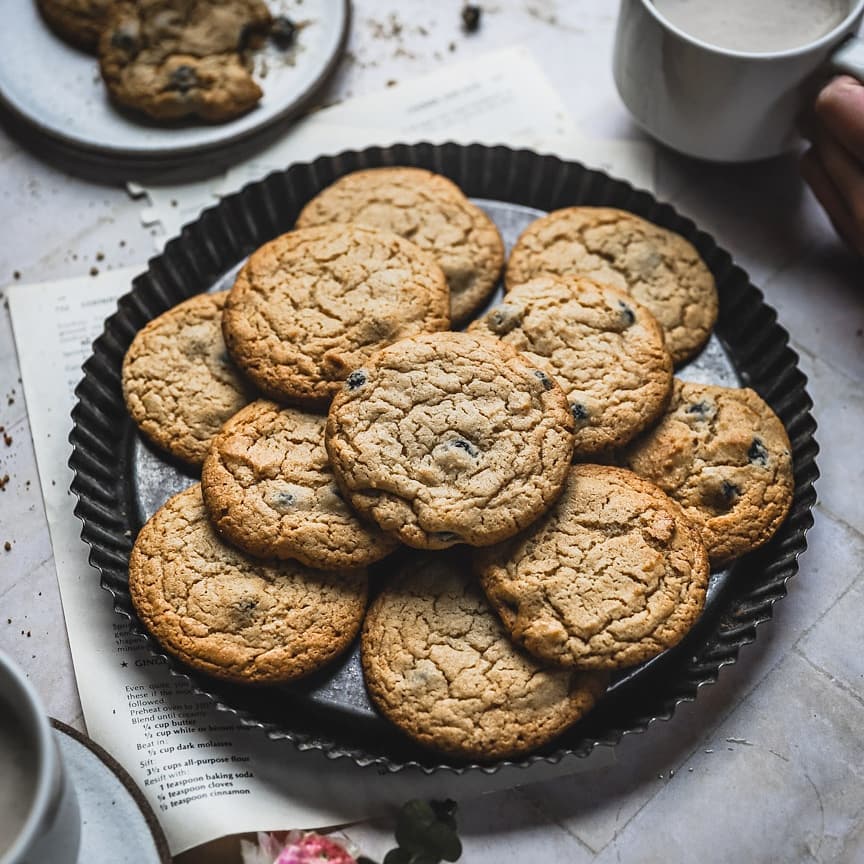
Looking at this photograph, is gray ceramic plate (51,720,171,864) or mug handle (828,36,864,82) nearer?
gray ceramic plate (51,720,171,864)

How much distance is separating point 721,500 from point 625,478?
130mm

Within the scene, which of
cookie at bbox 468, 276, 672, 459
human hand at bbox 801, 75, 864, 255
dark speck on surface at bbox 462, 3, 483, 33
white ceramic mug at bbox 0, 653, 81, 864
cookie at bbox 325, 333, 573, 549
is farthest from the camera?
dark speck on surface at bbox 462, 3, 483, 33

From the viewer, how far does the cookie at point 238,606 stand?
115cm

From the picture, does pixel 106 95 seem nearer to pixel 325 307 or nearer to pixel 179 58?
pixel 179 58

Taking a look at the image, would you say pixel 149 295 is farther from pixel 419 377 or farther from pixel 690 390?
pixel 690 390

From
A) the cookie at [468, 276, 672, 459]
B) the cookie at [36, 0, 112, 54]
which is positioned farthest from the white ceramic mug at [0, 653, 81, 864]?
the cookie at [36, 0, 112, 54]

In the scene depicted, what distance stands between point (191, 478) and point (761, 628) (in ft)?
2.58

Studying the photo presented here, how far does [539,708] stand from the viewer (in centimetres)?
112

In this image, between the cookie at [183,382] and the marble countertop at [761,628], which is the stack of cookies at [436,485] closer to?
the cookie at [183,382]

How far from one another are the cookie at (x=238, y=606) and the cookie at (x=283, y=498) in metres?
0.03

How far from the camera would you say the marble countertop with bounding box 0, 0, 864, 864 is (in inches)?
48.1

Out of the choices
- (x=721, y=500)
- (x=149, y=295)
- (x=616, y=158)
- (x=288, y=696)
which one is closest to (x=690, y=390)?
(x=721, y=500)

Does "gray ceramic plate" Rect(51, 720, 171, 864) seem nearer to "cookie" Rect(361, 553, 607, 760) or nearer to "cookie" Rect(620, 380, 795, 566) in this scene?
"cookie" Rect(361, 553, 607, 760)

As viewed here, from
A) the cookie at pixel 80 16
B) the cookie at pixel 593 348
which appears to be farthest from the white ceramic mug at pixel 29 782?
the cookie at pixel 80 16
